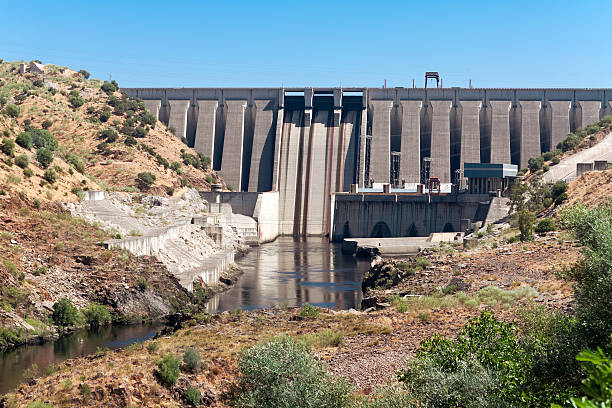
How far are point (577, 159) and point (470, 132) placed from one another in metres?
21.9

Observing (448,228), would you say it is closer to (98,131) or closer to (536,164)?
(536,164)

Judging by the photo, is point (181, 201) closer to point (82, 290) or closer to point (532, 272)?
point (82, 290)

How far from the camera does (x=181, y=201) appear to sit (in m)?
72.2

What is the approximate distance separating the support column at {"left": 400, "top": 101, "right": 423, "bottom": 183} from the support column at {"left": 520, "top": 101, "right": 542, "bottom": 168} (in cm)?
1257

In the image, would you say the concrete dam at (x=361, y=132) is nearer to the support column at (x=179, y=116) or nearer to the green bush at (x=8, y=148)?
the support column at (x=179, y=116)

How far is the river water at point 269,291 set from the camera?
29.9 metres

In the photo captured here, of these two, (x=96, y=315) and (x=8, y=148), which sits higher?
(x=8, y=148)

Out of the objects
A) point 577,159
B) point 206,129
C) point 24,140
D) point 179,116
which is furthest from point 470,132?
point 24,140

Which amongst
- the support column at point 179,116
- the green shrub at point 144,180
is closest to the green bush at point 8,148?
the green shrub at point 144,180

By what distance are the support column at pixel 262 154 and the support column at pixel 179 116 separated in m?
10.0

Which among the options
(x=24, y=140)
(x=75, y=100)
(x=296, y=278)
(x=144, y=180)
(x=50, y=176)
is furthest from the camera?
(x=75, y=100)

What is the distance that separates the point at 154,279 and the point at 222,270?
1211 centimetres

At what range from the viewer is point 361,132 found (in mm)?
90188

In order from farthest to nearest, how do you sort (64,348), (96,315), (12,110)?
(12,110)
(96,315)
(64,348)
